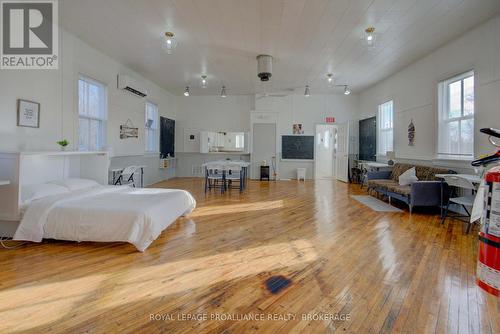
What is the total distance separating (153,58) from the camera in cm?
589

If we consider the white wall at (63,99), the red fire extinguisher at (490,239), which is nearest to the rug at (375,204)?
the red fire extinguisher at (490,239)

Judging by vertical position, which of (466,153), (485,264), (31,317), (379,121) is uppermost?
(379,121)

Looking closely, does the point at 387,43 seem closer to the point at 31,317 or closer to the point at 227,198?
the point at 227,198

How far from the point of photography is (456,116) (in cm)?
493

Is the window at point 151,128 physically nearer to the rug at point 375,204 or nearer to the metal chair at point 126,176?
the metal chair at point 126,176

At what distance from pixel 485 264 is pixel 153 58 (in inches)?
253

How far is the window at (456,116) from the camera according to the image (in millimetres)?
4609

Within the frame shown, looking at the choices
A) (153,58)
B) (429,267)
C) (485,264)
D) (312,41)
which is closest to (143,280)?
(485,264)

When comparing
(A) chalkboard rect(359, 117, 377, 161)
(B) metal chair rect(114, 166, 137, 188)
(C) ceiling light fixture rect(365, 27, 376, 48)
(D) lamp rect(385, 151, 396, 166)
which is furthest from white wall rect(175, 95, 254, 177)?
(C) ceiling light fixture rect(365, 27, 376, 48)

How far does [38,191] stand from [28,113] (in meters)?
1.35

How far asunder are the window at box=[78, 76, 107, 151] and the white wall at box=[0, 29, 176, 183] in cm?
15

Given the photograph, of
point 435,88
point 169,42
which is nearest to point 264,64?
point 169,42

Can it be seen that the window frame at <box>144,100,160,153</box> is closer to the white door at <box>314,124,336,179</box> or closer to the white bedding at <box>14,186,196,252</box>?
the white bedding at <box>14,186,196,252</box>

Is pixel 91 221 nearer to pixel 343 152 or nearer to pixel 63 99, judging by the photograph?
pixel 63 99
